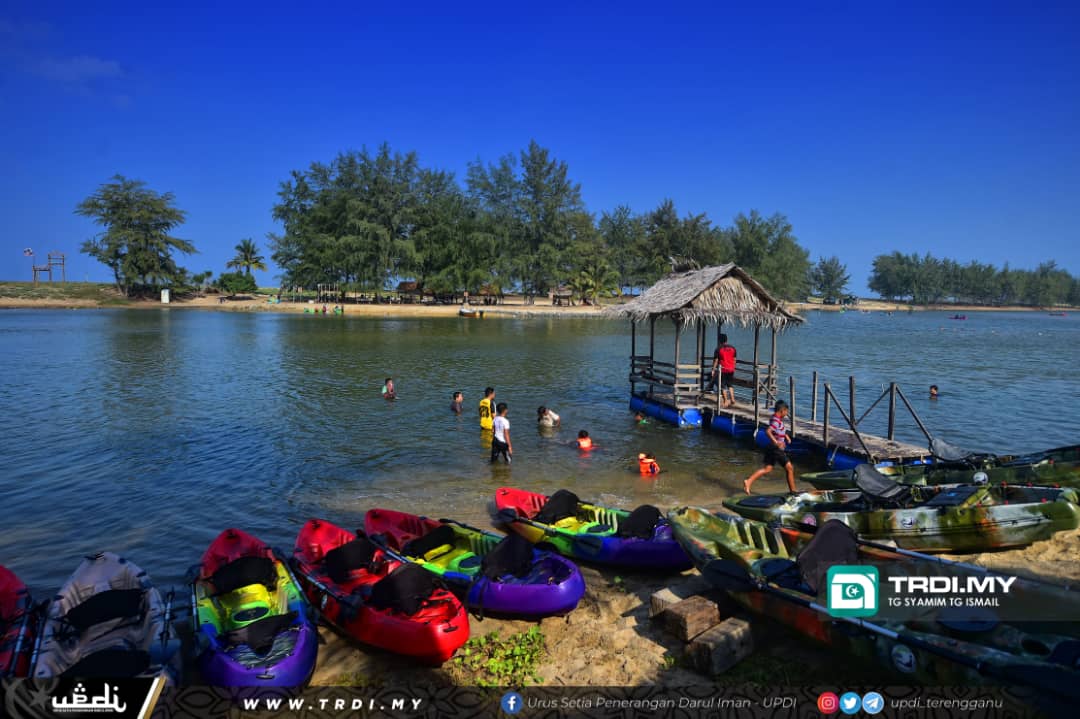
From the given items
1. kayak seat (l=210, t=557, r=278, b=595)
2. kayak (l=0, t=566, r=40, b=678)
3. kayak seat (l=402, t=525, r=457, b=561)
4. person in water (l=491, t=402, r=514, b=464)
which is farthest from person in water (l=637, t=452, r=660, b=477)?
kayak (l=0, t=566, r=40, b=678)

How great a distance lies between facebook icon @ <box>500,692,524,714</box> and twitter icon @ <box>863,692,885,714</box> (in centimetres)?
297

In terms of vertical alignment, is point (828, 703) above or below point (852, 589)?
below

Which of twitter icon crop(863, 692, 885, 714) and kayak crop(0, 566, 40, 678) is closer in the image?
twitter icon crop(863, 692, 885, 714)

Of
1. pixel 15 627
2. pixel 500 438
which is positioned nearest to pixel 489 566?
pixel 15 627

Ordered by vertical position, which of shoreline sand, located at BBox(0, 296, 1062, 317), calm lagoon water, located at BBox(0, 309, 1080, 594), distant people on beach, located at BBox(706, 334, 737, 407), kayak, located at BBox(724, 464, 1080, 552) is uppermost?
shoreline sand, located at BBox(0, 296, 1062, 317)

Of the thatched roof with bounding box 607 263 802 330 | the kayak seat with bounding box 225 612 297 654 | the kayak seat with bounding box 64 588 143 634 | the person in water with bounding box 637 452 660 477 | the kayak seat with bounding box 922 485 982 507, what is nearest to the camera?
the kayak seat with bounding box 225 612 297 654

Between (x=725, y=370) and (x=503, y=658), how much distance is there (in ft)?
44.5

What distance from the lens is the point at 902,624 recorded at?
5.54 m

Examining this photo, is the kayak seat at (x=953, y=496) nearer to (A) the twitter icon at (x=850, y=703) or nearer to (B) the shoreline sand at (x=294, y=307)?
(A) the twitter icon at (x=850, y=703)

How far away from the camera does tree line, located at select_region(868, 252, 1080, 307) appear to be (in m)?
146

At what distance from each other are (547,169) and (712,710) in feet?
257

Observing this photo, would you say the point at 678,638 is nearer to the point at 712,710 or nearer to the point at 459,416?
the point at 712,710

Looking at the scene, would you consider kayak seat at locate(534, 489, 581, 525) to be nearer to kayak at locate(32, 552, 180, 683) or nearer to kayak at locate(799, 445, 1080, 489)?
kayak at locate(799, 445, 1080, 489)

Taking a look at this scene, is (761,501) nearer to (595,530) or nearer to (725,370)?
(595,530)
